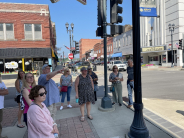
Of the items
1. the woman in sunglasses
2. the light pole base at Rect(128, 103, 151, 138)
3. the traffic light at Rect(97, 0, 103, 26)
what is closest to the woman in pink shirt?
the light pole base at Rect(128, 103, 151, 138)

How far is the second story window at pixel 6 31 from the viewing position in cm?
1805

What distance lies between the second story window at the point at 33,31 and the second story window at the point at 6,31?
176cm

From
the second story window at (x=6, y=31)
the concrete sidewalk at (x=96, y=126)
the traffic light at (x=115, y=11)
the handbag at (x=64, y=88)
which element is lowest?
the concrete sidewalk at (x=96, y=126)

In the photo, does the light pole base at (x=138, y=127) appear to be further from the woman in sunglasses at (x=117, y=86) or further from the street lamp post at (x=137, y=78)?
the woman in sunglasses at (x=117, y=86)

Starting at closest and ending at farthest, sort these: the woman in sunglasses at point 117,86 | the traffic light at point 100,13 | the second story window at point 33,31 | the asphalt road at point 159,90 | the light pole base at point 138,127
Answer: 1. the light pole base at point 138,127
2. the traffic light at point 100,13
3. the woman in sunglasses at point 117,86
4. the asphalt road at point 159,90
5. the second story window at point 33,31

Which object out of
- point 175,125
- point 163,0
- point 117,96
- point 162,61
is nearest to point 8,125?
point 117,96

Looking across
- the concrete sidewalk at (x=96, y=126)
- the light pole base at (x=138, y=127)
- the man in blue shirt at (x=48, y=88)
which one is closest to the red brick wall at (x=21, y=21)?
the concrete sidewalk at (x=96, y=126)

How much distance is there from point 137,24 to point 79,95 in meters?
2.61

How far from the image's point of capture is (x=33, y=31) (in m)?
18.9

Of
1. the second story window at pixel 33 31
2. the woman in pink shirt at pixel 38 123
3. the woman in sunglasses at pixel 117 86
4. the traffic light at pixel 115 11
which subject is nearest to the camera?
the woman in pink shirt at pixel 38 123

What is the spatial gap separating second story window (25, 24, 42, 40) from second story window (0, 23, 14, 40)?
5.79 feet

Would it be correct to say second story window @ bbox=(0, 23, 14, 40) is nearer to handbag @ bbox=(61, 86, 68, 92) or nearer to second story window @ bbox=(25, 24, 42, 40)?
second story window @ bbox=(25, 24, 42, 40)

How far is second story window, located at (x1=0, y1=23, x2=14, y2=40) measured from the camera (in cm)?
1805

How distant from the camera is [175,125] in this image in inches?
155
